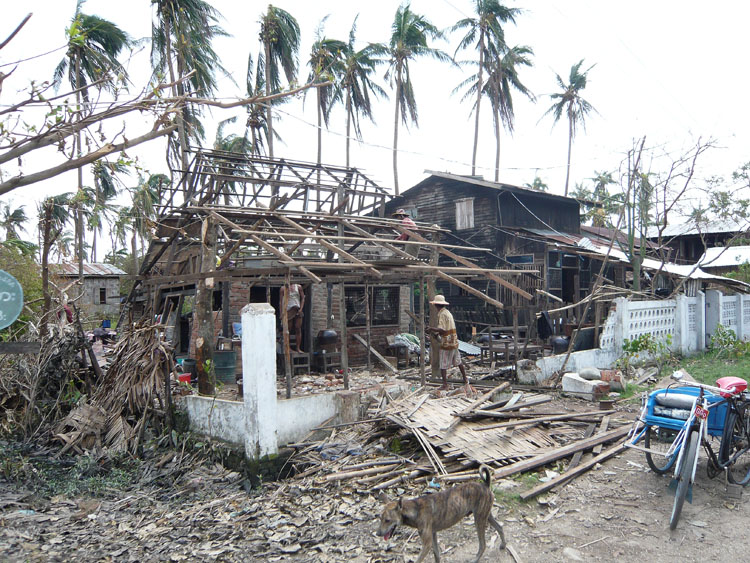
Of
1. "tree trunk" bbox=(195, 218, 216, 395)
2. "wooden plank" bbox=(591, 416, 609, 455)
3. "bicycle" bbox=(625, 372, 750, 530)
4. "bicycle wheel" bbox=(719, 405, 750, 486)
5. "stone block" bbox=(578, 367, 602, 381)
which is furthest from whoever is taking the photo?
"stone block" bbox=(578, 367, 602, 381)

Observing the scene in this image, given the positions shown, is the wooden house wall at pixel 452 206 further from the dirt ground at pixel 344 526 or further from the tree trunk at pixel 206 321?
the dirt ground at pixel 344 526

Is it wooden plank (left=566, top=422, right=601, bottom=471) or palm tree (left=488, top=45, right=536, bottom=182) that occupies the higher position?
palm tree (left=488, top=45, right=536, bottom=182)

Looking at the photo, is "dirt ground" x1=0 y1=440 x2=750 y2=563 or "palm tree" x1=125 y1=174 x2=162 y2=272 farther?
"palm tree" x1=125 y1=174 x2=162 y2=272

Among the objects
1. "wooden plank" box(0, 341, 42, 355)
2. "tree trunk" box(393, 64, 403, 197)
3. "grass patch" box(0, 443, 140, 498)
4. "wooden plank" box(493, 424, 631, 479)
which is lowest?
"grass patch" box(0, 443, 140, 498)

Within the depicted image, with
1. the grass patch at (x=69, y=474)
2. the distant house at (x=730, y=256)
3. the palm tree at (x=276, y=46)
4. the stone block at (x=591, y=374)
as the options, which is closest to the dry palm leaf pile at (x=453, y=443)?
the stone block at (x=591, y=374)

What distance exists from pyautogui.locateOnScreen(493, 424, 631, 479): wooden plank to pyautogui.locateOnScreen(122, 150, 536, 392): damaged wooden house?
3.17 meters

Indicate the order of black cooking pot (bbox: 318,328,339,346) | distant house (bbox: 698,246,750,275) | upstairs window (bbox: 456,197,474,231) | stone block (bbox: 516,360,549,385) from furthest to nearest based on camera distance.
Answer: distant house (bbox: 698,246,750,275), upstairs window (bbox: 456,197,474,231), black cooking pot (bbox: 318,328,339,346), stone block (bbox: 516,360,549,385)

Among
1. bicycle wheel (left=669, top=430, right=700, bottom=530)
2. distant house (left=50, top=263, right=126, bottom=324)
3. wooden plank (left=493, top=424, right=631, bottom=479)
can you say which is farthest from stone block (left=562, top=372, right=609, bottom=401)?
distant house (left=50, top=263, right=126, bottom=324)

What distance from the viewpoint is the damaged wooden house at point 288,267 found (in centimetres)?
912

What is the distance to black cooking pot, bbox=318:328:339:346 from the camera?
12.4 metres

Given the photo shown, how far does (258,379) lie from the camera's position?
7055 millimetres

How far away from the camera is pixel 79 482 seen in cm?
750

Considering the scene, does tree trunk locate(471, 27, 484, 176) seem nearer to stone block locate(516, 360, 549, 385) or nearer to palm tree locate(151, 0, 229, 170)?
palm tree locate(151, 0, 229, 170)


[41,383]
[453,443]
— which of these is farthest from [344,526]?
[41,383]
